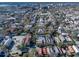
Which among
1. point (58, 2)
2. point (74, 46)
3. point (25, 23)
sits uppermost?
point (58, 2)

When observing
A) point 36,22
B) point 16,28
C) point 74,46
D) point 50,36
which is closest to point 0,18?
point 16,28

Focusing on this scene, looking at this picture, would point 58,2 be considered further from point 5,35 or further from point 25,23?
point 5,35

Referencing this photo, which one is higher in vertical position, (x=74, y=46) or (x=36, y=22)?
(x=36, y=22)

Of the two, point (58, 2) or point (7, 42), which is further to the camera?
point (58, 2)

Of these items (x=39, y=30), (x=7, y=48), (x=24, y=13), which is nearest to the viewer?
(x=7, y=48)

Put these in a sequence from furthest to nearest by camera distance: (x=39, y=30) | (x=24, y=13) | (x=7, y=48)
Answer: (x=24, y=13)
(x=39, y=30)
(x=7, y=48)

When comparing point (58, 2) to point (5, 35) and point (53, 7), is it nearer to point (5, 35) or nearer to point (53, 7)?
point (53, 7)
